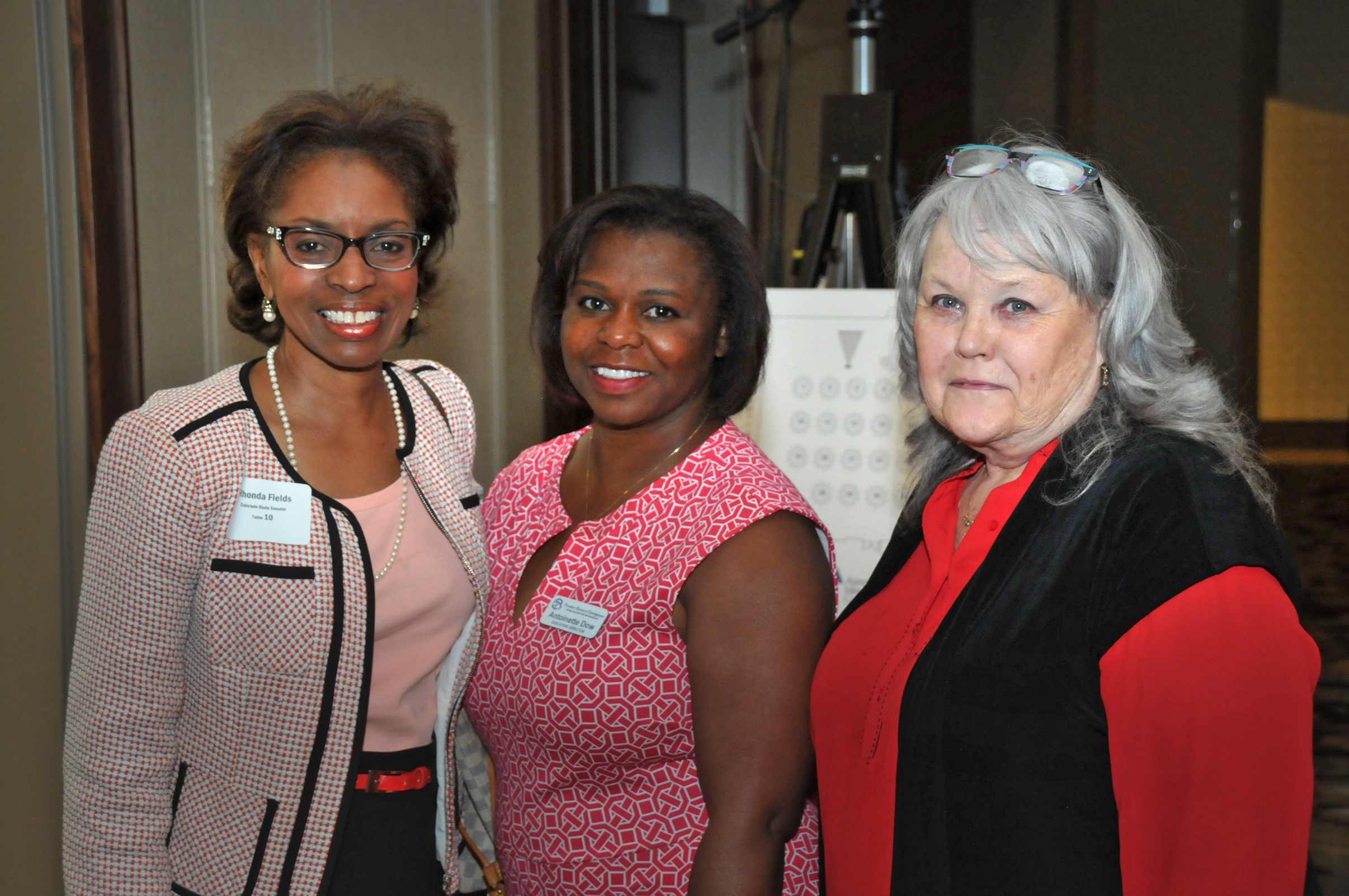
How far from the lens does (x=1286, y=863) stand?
1049mm

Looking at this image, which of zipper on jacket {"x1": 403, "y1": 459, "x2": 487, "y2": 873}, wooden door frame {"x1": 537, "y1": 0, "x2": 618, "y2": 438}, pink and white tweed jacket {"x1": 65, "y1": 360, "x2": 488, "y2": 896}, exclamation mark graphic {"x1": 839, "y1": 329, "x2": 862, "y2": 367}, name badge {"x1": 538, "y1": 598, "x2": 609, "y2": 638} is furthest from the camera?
wooden door frame {"x1": 537, "y1": 0, "x2": 618, "y2": 438}

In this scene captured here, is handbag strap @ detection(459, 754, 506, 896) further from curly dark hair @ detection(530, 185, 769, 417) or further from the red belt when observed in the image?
curly dark hair @ detection(530, 185, 769, 417)

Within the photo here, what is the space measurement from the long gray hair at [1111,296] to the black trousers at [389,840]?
3.49 feet

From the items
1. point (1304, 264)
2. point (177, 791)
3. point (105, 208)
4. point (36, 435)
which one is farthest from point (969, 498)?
point (36, 435)

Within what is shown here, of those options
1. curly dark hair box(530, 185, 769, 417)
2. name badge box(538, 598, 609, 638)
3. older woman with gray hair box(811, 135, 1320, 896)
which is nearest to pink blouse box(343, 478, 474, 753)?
name badge box(538, 598, 609, 638)

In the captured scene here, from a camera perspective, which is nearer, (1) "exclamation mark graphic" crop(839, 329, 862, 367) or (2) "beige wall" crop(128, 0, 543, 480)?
(2) "beige wall" crop(128, 0, 543, 480)

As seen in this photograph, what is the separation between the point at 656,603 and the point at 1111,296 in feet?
2.32

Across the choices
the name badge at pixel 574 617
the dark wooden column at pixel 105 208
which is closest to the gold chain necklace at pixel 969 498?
the name badge at pixel 574 617

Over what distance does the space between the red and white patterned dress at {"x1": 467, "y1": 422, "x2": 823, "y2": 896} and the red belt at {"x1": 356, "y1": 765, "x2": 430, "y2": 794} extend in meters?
0.12

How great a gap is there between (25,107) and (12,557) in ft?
3.12

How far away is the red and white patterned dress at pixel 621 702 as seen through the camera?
1.49 meters

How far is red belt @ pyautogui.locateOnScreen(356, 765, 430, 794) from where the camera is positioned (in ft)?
5.22

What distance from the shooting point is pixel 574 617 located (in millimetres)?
1541

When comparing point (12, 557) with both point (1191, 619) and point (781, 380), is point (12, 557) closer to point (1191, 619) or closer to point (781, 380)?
point (781, 380)
